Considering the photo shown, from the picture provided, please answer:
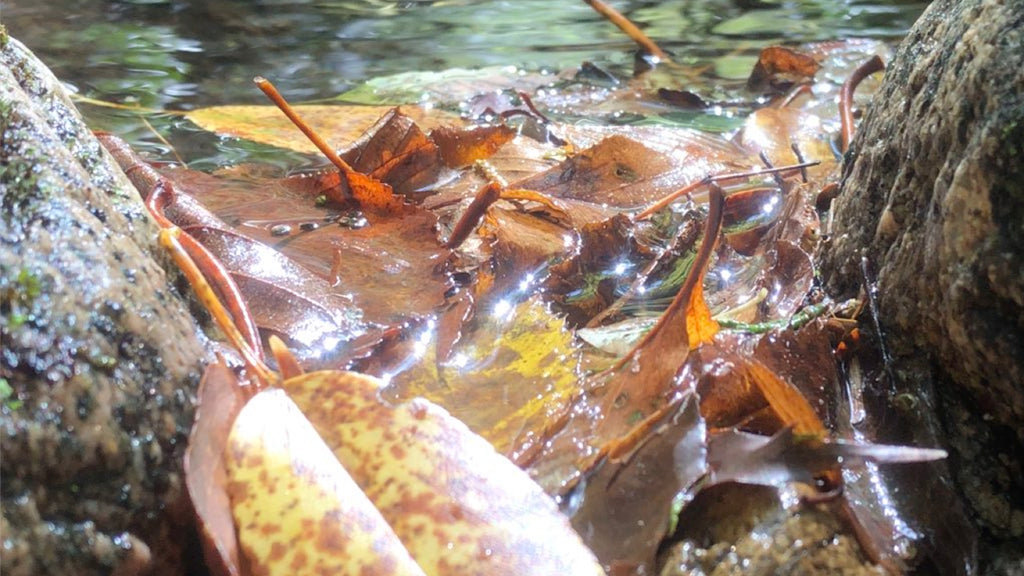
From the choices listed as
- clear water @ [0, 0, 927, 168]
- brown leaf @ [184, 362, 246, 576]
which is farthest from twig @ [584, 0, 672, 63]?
brown leaf @ [184, 362, 246, 576]

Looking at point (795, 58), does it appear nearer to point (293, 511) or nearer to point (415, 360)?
point (415, 360)

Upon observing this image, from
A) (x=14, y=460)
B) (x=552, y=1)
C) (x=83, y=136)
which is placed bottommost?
(x=552, y=1)

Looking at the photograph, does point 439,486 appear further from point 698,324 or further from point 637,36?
point 637,36

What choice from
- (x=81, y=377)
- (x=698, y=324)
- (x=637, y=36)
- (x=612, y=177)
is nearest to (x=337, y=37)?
(x=637, y=36)

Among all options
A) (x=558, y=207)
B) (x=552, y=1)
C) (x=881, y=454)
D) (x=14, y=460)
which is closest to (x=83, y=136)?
(x=14, y=460)

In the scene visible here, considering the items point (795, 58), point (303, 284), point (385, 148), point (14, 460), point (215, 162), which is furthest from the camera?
point (795, 58)
